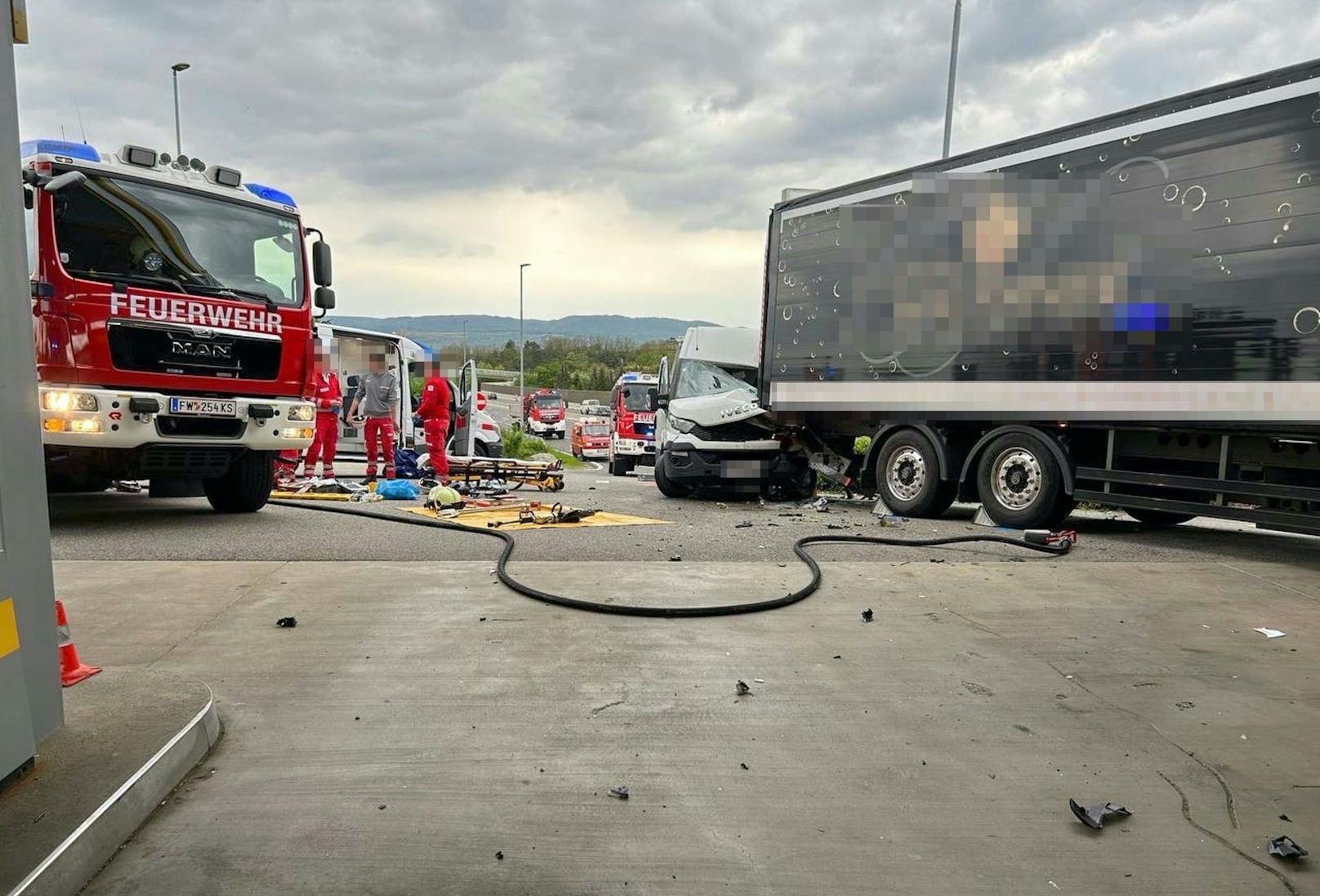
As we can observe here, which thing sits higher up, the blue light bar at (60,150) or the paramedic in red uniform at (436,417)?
the blue light bar at (60,150)

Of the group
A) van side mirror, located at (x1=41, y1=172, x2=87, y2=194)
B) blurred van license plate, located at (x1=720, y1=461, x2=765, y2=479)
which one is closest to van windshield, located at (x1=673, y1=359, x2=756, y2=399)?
blurred van license plate, located at (x1=720, y1=461, x2=765, y2=479)

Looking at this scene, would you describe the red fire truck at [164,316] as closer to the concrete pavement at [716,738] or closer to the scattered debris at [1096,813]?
the concrete pavement at [716,738]

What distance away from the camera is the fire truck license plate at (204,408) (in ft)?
24.3

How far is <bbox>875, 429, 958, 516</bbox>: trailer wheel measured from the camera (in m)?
9.60

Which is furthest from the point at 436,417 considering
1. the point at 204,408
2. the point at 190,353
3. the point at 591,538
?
the point at 591,538

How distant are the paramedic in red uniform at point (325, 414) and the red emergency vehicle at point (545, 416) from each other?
26786 mm

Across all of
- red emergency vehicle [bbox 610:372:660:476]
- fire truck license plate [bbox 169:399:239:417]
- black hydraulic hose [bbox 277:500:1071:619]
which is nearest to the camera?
black hydraulic hose [bbox 277:500:1071:619]

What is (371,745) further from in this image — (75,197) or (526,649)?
(75,197)

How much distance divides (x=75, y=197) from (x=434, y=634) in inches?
201

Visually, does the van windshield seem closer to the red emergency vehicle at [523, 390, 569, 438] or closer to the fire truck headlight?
the fire truck headlight

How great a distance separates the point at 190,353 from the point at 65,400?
98cm

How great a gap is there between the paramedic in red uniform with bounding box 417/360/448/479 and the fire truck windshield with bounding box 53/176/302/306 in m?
3.54

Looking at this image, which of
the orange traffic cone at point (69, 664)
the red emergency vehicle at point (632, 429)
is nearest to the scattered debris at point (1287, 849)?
the orange traffic cone at point (69, 664)

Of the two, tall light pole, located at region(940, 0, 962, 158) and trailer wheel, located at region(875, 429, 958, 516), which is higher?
tall light pole, located at region(940, 0, 962, 158)
